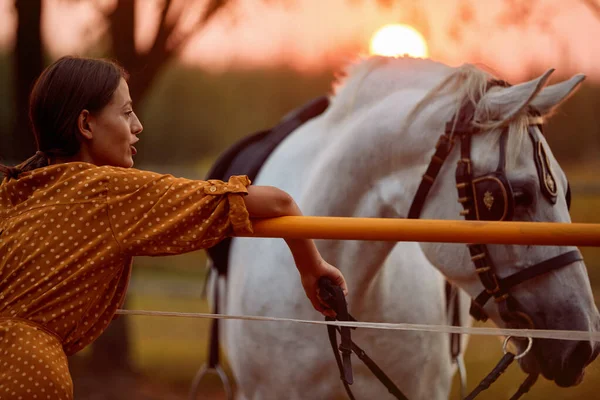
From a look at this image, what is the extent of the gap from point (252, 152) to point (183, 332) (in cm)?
489

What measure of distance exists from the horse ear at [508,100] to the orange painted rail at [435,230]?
0.56 metres

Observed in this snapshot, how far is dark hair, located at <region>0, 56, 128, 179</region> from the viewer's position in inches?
54.9

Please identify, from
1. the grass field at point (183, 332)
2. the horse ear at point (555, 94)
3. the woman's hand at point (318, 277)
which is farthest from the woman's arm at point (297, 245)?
the grass field at point (183, 332)

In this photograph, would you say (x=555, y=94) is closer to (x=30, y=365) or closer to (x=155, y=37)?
(x=30, y=365)

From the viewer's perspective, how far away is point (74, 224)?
53.1 inches

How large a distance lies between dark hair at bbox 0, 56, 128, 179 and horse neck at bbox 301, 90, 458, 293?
0.94 meters

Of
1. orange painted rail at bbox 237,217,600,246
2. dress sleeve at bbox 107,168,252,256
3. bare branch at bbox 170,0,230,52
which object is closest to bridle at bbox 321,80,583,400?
orange painted rail at bbox 237,217,600,246

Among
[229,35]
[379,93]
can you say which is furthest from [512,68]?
[379,93]

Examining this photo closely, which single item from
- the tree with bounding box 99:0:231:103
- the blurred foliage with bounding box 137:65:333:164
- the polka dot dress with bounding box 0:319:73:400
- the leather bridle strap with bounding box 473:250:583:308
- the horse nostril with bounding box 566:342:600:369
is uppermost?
the leather bridle strap with bounding box 473:250:583:308

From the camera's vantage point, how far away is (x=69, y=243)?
1.35 m

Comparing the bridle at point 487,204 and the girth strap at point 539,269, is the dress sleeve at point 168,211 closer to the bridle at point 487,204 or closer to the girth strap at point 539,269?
the bridle at point 487,204

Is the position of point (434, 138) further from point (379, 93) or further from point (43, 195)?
point (43, 195)

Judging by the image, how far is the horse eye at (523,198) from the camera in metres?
1.88

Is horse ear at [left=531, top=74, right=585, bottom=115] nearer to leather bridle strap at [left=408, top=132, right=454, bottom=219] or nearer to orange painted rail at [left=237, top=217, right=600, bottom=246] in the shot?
leather bridle strap at [left=408, top=132, right=454, bottom=219]
